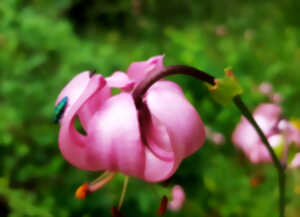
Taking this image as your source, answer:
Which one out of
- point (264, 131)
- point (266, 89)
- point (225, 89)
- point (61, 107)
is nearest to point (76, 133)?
point (61, 107)

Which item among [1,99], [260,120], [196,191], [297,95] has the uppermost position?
[1,99]

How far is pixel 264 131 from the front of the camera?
0.82m

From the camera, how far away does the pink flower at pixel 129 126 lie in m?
0.38

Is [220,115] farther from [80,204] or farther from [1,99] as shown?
[1,99]

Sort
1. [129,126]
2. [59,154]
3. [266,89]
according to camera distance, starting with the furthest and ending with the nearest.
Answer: [266,89] → [59,154] → [129,126]

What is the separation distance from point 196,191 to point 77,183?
0.29 meters

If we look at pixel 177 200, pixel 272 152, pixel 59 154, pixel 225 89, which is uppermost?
pixel 225 89

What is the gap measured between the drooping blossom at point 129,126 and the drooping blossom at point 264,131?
0.33m

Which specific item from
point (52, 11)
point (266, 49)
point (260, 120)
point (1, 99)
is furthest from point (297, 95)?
point (52, 11)

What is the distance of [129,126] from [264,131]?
0.52m

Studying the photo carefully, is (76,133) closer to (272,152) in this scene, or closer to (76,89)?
(76,89)

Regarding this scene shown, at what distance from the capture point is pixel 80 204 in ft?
2.81

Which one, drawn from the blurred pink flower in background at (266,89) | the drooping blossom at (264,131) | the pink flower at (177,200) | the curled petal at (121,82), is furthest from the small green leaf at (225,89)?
the blurred pink flower in background at (266,89)

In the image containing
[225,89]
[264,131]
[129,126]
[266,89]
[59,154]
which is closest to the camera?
[129,126]
